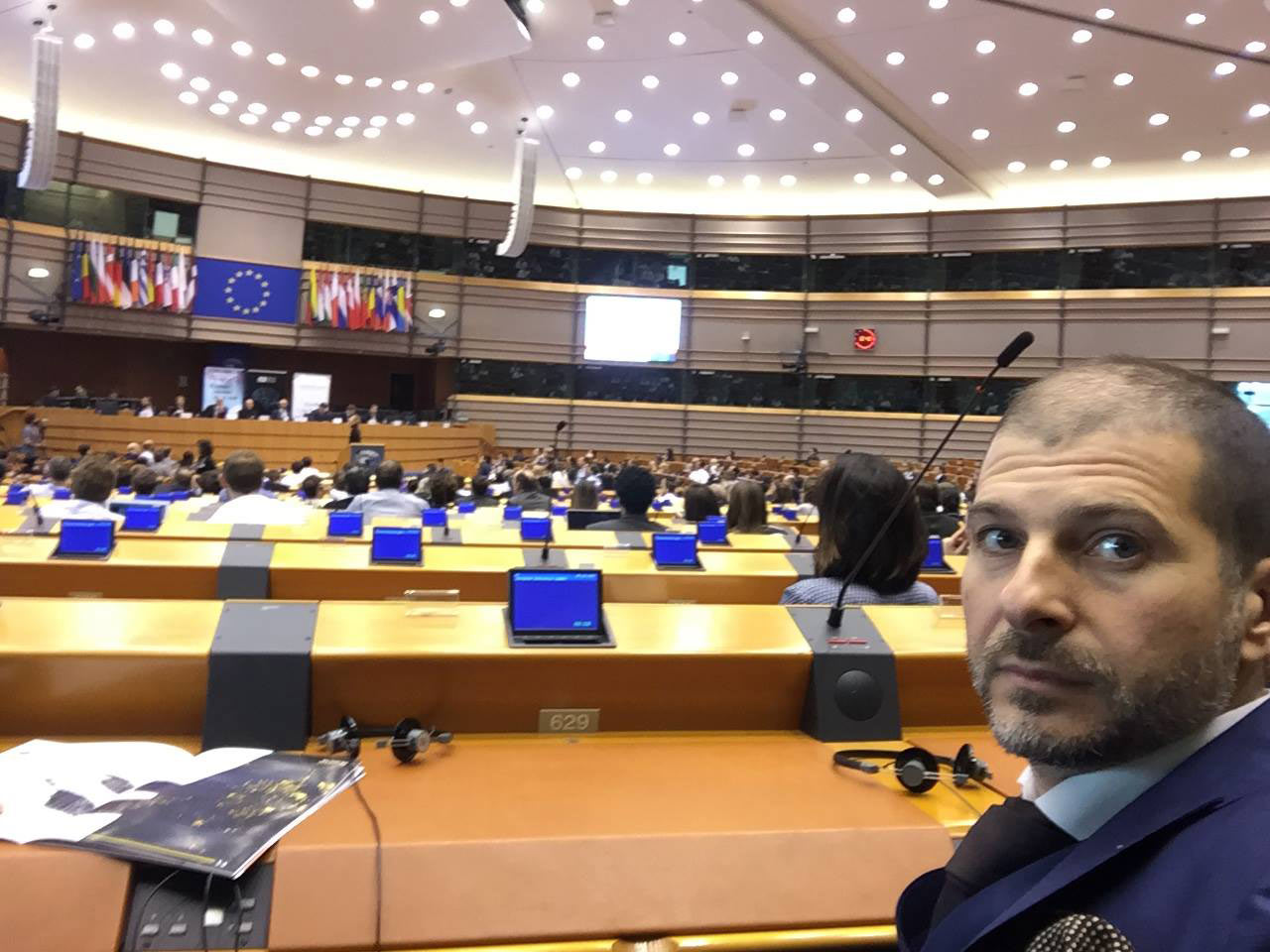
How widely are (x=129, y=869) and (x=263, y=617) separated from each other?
2.26 ft

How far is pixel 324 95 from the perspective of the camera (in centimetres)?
1462

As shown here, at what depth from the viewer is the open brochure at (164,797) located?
1268 millimetres

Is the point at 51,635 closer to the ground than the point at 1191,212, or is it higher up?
closer to the ground

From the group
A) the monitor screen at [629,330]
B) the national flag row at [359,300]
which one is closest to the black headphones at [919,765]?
the national flag row at [359,300]

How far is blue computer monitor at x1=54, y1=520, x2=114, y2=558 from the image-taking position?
314 cm

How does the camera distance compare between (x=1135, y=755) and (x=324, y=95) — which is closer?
(x=1135, y=755)

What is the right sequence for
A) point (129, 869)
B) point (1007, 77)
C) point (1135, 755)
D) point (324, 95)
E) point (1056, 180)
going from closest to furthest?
point (1135, 755)
point (129, 869)
point (1007, 77)
point (324, 95)
point (1056, 180)

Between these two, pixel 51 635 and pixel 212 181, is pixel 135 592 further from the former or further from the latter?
pixel 212 181

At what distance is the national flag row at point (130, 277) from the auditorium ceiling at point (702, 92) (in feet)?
8.27

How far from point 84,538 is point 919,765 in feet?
9.75

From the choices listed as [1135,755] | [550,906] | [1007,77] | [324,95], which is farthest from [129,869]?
[324,95]

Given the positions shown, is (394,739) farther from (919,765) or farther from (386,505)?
(386,505)

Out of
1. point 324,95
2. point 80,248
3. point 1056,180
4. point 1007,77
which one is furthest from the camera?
point 1056,180

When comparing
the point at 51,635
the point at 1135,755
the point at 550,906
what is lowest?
the point at 550,906
